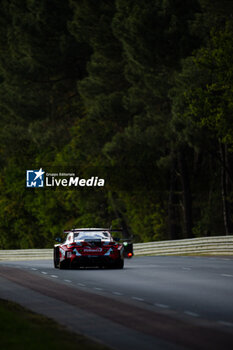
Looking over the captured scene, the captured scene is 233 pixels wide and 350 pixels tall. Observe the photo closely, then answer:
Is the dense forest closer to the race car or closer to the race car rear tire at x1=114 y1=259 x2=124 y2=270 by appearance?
the race car rear tire at x1=114 y1=259 x2=124 y2=270

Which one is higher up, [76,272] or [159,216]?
[159,216]

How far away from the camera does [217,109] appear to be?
42.1 metres

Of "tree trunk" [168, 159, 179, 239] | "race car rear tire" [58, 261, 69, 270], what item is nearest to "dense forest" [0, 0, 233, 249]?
"tree trunk" [168, 159, 179, 239]

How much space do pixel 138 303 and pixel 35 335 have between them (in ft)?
19.0

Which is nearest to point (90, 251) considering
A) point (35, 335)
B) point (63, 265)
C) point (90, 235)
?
point (90, 235)

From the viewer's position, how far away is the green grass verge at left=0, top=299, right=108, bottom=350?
34.0ft

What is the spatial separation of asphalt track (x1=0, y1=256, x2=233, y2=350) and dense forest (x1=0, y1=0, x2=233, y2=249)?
1778cm

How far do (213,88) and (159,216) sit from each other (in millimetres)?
28152

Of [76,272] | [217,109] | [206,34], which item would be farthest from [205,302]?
[206,34]

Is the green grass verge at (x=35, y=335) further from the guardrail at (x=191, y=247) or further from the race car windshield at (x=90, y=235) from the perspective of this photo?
the guardrail at (x=191, y=247)

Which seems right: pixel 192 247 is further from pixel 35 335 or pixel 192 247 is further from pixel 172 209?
pixel 35 335

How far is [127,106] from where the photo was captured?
57188mm

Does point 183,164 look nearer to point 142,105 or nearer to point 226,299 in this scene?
point 142,105

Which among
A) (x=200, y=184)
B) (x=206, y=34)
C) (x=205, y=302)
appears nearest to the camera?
(x=205, y=302)
